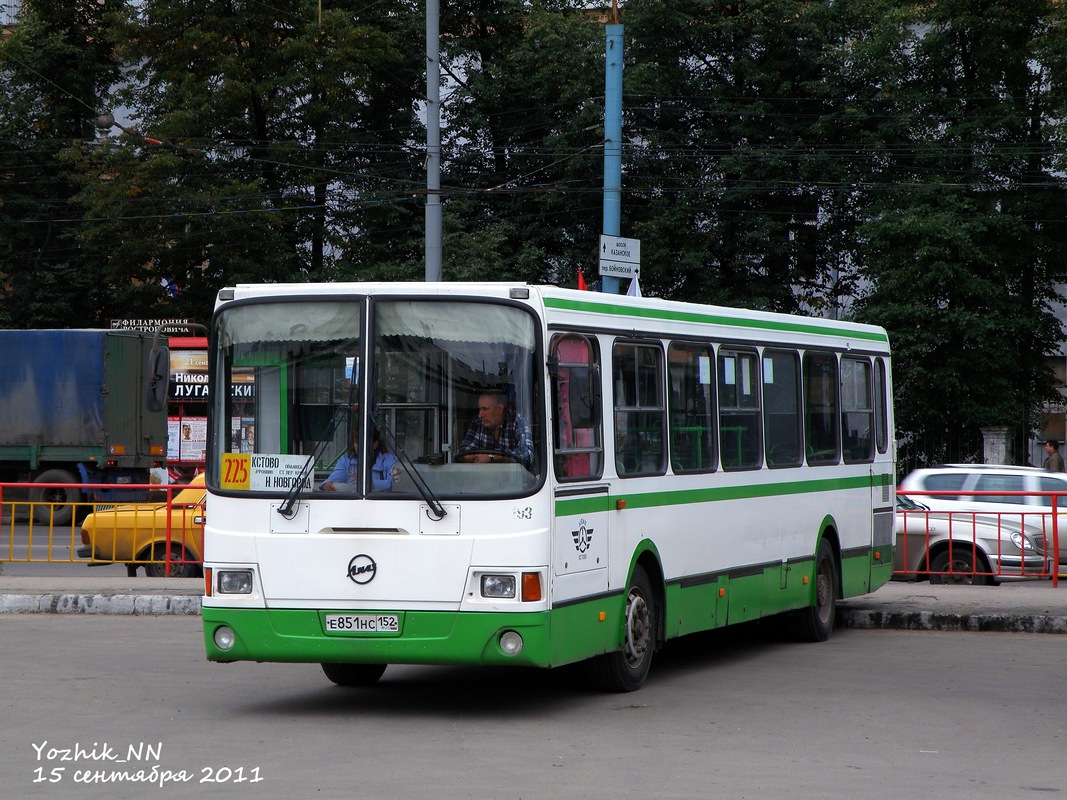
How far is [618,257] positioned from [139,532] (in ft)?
20.4

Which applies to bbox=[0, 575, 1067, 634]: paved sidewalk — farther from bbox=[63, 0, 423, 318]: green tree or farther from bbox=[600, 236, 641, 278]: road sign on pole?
bbox=[63, 0, 423, 318]: green tree

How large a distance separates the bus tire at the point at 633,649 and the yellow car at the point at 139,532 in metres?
8.04

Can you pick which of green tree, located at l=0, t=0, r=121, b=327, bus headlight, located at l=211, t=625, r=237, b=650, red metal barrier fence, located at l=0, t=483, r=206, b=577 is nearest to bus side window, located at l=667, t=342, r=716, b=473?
bus headlight, located at l=211, t=625, r=237, b=650

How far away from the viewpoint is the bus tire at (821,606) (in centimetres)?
1374

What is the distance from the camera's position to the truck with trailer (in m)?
32.3

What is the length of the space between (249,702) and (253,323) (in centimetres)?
247

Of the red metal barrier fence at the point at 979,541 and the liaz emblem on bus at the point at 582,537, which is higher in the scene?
the liaz emblem on bus at the point at 582,537

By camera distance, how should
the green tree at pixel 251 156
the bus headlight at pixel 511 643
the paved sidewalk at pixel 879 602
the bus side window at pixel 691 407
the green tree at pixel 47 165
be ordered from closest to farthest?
1. the bus headlight at pixel 511 643
2. the bus side window at pixel 691 407
3. the paved sidewalk at pixel 879 602
4. the green tree at pixel 251 156
5. the green tree at pixel 47 165

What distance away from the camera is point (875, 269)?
3488 cm

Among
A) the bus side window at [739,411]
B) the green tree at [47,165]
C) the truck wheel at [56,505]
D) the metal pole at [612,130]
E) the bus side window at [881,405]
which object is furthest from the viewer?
the green tree at [47,165]

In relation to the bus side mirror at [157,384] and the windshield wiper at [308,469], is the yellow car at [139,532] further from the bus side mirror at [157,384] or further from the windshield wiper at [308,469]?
the windshield wiper at [308,469]

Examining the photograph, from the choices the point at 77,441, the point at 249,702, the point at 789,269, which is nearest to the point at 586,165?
the point at 789,269

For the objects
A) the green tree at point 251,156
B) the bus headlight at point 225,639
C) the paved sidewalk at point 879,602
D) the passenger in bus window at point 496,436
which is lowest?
the paved sidewalk at point 879,602

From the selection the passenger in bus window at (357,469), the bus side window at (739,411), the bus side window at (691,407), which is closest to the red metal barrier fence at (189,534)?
the bus side window at (739,411)
